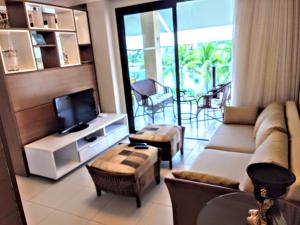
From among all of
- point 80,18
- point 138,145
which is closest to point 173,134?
point 138,145

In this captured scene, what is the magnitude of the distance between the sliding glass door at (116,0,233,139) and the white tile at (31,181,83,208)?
2021 millimetres

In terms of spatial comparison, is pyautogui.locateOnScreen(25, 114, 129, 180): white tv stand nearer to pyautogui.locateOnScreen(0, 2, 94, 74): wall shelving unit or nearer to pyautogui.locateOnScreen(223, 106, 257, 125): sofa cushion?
pyautogui.locateOnScreen(0, 2, 94, 74): wall shelving unit

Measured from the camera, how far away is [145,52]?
449 cm

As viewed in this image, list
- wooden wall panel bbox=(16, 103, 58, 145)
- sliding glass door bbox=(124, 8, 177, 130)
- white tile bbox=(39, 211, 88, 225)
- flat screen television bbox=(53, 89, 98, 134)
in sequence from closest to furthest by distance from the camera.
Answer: white tile bbox=(39, 211, 88, 225) < wooden wall panel bbox=(16, 103, 58, 145) < flat screen television bbox=(53, 89, 98, 134) < sliding glass door bbox=(124, 8, 177, 130)

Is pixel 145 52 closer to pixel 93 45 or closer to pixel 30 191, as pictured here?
pixel 93 45

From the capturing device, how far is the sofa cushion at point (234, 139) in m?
2.69

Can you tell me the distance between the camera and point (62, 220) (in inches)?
92.4

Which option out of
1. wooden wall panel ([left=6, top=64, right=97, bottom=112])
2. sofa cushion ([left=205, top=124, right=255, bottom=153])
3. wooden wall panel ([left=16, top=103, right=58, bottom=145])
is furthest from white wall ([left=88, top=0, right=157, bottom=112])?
sofa cushion ([left=205, top=124, right=255, bottom=153])

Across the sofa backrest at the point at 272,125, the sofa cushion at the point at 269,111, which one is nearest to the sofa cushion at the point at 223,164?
the sofa backrest at the point at 272,125

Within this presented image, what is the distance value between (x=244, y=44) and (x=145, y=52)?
1848mm

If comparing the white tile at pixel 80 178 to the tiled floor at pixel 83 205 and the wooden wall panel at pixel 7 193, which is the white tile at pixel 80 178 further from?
the wooden wall panel at pixel 7 193

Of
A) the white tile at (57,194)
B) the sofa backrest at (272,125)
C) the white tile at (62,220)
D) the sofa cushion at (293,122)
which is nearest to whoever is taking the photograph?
the sofa cushion at (293,122)

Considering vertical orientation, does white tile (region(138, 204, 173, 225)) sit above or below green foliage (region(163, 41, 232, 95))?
below

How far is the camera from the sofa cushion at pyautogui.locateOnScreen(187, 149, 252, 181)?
2.21m
